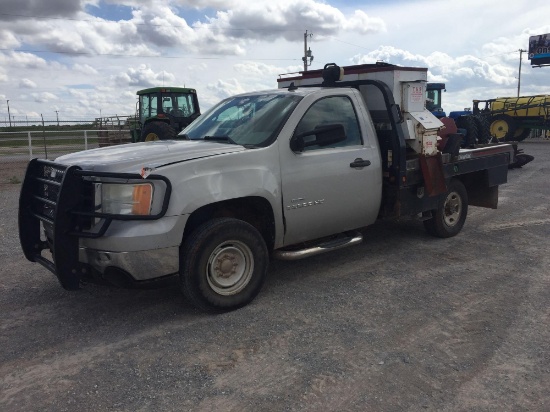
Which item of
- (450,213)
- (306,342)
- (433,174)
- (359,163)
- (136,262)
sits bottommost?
(306,342)

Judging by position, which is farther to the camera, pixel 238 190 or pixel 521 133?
pixel 521 133

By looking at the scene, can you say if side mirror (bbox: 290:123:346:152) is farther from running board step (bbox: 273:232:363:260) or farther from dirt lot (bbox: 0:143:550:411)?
dirt lot (bbox: 0:143:550:411)

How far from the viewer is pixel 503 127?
959 inches

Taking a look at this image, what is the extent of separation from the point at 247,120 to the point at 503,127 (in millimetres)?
22672

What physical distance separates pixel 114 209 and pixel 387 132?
314 cm

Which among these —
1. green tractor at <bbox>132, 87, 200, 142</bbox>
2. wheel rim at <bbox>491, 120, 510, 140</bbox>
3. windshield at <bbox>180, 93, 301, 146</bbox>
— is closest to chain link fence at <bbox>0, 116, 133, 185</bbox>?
green tractor at <bbox>132, 87, 200, 142</bbox>

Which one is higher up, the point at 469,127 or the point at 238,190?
the point at 469,127

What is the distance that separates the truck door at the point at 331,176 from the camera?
468 cm

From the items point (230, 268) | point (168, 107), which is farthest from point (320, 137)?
point (168, 107)

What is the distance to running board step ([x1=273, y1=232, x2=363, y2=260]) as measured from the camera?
15.4ft

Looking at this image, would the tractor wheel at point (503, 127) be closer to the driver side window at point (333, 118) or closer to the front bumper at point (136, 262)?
the driver side window at point (333, 118)

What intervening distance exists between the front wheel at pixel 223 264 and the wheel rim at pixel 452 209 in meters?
3.27

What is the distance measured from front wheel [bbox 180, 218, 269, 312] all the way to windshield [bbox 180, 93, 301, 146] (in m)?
0.91

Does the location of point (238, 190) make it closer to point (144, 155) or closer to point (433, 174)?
point (144, 155)
